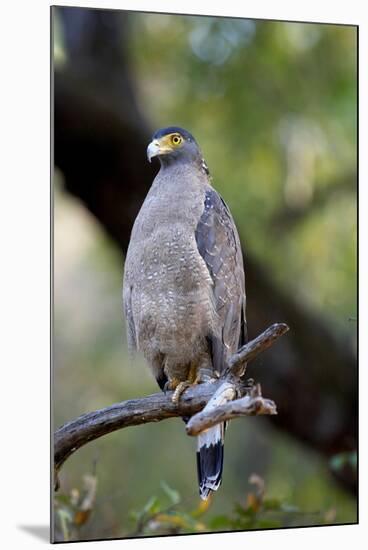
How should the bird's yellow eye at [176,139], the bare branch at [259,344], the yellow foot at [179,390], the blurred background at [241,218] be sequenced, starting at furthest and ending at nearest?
1. the blurred background at [241,218]
2. the bird's yellow eye at [176,139]
3. the yellow foot at [179,390]
4. the bare branch at [259,344]

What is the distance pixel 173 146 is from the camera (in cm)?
462

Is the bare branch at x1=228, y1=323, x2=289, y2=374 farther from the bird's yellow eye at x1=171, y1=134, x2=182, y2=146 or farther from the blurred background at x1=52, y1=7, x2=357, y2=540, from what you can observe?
the blurred background at x1=52, y1=7, x2=357, y2=540

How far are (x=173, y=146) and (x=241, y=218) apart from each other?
99 centimetres

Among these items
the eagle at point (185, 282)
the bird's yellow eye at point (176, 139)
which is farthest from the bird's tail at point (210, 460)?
the bird's yellow eye at point (176, 139)

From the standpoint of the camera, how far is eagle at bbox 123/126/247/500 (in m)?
4.43

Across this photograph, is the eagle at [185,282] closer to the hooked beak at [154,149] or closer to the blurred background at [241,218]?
the hooked beak at [154,149]

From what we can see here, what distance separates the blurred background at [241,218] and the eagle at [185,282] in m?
0.48

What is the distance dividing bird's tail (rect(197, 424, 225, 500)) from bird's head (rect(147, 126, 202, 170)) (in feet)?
3.71

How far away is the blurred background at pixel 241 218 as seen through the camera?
5.14 metres

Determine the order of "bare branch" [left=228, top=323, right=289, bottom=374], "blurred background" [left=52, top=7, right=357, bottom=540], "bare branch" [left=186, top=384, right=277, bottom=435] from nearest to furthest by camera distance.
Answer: "bare branch" [left=186, top=384, right=277, bottom=435] < "bare branch" [left=228, top=323, right=289, bottom=374] < "blurred background" [left=52, top=7, right=357, bottom=540]

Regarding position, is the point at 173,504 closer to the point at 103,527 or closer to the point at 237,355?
the point at 103,527

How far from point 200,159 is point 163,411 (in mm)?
1102

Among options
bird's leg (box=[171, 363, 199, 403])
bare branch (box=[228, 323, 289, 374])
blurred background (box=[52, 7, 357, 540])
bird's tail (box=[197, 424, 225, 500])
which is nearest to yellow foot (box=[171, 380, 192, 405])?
bird's leg (box=[171, 363, 199, 403])
